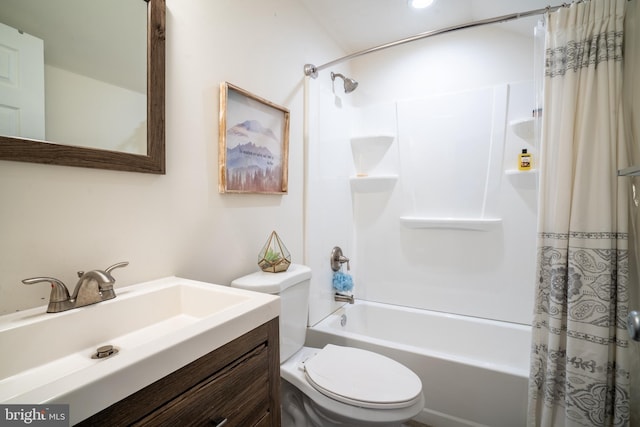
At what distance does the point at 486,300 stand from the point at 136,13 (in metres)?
2.55

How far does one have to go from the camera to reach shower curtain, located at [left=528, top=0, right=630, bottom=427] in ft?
3.79

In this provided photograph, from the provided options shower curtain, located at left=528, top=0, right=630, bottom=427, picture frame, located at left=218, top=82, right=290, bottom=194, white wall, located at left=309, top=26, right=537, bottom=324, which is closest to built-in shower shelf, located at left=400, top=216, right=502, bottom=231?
white wall, located at left=309, top=26, right=537, bottom=324

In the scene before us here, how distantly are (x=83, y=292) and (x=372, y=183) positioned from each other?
2054mm

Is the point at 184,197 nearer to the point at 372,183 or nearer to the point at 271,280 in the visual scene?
the point at 271,280

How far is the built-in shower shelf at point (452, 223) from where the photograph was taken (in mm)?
2068

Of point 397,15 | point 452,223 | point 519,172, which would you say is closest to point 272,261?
point 452,223

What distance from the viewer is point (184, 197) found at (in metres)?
1.15

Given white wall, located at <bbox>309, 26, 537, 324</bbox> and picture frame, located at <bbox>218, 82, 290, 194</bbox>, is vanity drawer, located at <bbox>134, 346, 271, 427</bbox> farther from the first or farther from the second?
white wall, located at <bbox>309, 26, 537, 324</bbox>

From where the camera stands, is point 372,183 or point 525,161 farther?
point 372,183

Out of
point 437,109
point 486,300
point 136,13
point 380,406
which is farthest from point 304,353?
point 437,109

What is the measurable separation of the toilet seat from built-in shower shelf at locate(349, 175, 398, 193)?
1.39 metres

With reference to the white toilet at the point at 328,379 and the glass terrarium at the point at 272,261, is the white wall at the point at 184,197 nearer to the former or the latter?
the glass terrarium at the point at 272,261

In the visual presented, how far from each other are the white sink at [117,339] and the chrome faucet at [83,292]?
20 millimetres

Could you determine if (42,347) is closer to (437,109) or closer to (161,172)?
(161,172)
